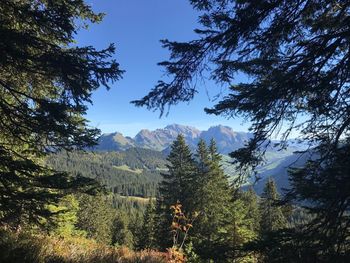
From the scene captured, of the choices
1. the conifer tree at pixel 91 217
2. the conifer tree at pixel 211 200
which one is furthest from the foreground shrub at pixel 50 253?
the conifer tree at pixel 91 217

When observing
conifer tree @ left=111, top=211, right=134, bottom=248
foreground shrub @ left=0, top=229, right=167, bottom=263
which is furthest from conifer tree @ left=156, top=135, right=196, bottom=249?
conifer tree @ left=111, top=211, right=134, bottom=248

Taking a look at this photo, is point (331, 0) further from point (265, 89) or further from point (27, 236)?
point (27, 236)

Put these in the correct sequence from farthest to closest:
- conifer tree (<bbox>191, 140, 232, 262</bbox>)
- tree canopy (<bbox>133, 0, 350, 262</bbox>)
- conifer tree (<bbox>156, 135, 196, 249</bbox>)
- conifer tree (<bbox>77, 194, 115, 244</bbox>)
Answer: conifer tree (<bbox>77, 194, 115, 244</bbox>), conifer tree (<bbox>156, 135, 196, 249</bbox>), conifer tree (<bbox>191, 140, 232, 262</bbox>), tree canopy (<bbox>133, 0, 350, 262</bbox>)

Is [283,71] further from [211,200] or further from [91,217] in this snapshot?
[91,217]

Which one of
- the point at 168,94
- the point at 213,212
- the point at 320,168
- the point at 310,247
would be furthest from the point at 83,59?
the point at 213,212

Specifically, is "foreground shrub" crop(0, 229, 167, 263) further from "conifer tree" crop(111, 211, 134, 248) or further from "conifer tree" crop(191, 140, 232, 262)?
"conifer tree" crop(111, 211, 134, 248)

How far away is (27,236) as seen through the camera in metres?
8.19

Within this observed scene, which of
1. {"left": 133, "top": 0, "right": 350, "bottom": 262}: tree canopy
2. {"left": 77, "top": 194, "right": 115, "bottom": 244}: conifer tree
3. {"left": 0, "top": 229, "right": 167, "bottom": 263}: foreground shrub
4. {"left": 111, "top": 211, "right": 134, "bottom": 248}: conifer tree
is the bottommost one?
{"left": 111, "top": 211, "right": 134, "bottom": 248}: conifer tree

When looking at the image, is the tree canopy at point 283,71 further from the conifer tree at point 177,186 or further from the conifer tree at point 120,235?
the conifer tree at point 120,235

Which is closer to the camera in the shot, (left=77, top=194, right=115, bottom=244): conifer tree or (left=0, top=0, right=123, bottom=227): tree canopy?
(left=0, top=0, right=123, bottom=227): tree canopy

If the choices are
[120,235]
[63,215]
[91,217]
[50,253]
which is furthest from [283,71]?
[120,235]

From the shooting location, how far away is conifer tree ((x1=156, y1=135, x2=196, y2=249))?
32125mm

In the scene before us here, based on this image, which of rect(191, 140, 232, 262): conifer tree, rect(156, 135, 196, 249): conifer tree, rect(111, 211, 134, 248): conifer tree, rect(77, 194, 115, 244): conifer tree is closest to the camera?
rect(191, 140, 232, 262): conifer tree

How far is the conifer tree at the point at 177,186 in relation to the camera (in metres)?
32.1
